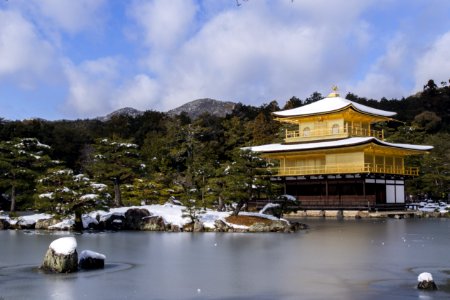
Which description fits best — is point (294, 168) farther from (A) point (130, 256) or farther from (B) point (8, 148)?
(A) point (130, 256)

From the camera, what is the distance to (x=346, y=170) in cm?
3803

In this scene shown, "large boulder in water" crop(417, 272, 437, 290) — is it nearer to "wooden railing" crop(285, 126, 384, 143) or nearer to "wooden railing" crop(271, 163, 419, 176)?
"wooden railing" crop(271, 163, 419, 176)

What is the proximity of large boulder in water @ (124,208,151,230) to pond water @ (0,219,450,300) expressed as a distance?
190 inches

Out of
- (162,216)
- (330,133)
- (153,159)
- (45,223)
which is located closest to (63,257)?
(162,216)

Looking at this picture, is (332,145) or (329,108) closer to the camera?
(332,145)

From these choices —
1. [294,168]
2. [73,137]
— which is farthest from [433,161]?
[73,137]

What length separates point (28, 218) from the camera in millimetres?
26391

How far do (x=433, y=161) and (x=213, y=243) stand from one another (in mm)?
29805

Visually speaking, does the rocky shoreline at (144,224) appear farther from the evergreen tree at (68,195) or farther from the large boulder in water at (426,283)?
the large boulder in water at (426,283)

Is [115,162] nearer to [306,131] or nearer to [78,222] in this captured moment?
[78,222]

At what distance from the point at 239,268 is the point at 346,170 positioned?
26617 mm

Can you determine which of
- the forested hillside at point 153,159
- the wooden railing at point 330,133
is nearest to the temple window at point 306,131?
the wooden railing at point 330,133

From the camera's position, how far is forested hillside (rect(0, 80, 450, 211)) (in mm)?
25109

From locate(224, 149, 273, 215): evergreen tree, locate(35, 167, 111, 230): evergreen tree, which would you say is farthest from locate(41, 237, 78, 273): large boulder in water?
locate(224, 149, 273, 215): evergreen tree
